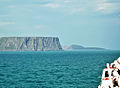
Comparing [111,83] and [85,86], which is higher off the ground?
[111,83]

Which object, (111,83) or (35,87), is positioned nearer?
(111,83)

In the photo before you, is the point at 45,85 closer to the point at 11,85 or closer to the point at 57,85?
the point at 57,85

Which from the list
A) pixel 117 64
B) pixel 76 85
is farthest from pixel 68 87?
pixel 117 64

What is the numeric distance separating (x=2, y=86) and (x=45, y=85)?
818cm

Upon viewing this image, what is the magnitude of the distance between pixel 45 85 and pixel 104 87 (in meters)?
30.5

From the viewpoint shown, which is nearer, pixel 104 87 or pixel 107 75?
pixel 104 87

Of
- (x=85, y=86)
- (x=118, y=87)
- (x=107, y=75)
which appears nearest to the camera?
(x=118, y=87)

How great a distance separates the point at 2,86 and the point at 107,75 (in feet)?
105

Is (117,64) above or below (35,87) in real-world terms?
above

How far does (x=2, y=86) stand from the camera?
50.2m

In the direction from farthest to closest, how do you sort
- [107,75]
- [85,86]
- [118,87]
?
[85,86] → [107,75] → [118,87]

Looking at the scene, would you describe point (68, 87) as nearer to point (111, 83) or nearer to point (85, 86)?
point (85, 86)

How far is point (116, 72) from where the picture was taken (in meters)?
21.4

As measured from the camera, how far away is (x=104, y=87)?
21.1 metres
